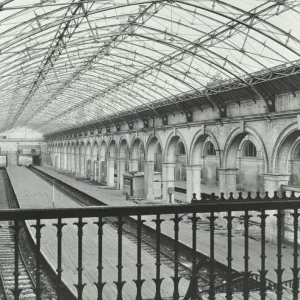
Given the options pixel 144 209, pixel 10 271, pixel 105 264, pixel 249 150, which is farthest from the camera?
pixel 249 150

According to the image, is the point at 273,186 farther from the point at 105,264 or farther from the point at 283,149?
the point at 105,264

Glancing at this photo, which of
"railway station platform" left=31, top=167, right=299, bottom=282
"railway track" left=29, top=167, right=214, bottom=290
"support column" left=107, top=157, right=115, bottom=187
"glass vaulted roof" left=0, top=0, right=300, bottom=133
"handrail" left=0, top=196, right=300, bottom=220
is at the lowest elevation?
"railway track" left=29, top=167, right=214, bottom=290

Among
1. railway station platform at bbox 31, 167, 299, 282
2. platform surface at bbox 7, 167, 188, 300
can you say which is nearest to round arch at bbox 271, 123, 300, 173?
railway station platform at bbox 31, 167, 299, 282

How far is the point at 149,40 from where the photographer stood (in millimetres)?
17750

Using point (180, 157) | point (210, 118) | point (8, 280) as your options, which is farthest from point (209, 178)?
point (8, 280)

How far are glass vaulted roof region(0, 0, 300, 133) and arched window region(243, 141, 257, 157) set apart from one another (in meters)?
10.2

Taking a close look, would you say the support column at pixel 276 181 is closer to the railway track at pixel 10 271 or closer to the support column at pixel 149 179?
the railway track at pixel 10 271

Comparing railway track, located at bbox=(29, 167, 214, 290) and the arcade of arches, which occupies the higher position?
the arcade of arches

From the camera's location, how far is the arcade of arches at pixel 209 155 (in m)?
16.3

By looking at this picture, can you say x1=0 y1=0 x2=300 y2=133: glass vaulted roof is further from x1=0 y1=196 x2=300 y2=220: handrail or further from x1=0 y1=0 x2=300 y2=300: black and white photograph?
x1=0 y1=196 x2=300 y2=220: handrail

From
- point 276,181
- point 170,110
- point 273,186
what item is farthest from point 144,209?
point 170,110

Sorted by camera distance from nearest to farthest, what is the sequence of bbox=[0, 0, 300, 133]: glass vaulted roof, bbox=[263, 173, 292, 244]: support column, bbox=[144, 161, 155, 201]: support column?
1. bbox=[0, 0, 300, 133]: glass vaulted roof
2. bbox=[263, 173, 292, 244]: support column
3. bbox=[144, 161, 155, 201]: support column

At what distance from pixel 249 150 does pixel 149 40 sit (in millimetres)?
17208

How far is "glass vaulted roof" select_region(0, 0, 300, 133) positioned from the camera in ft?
42.8
